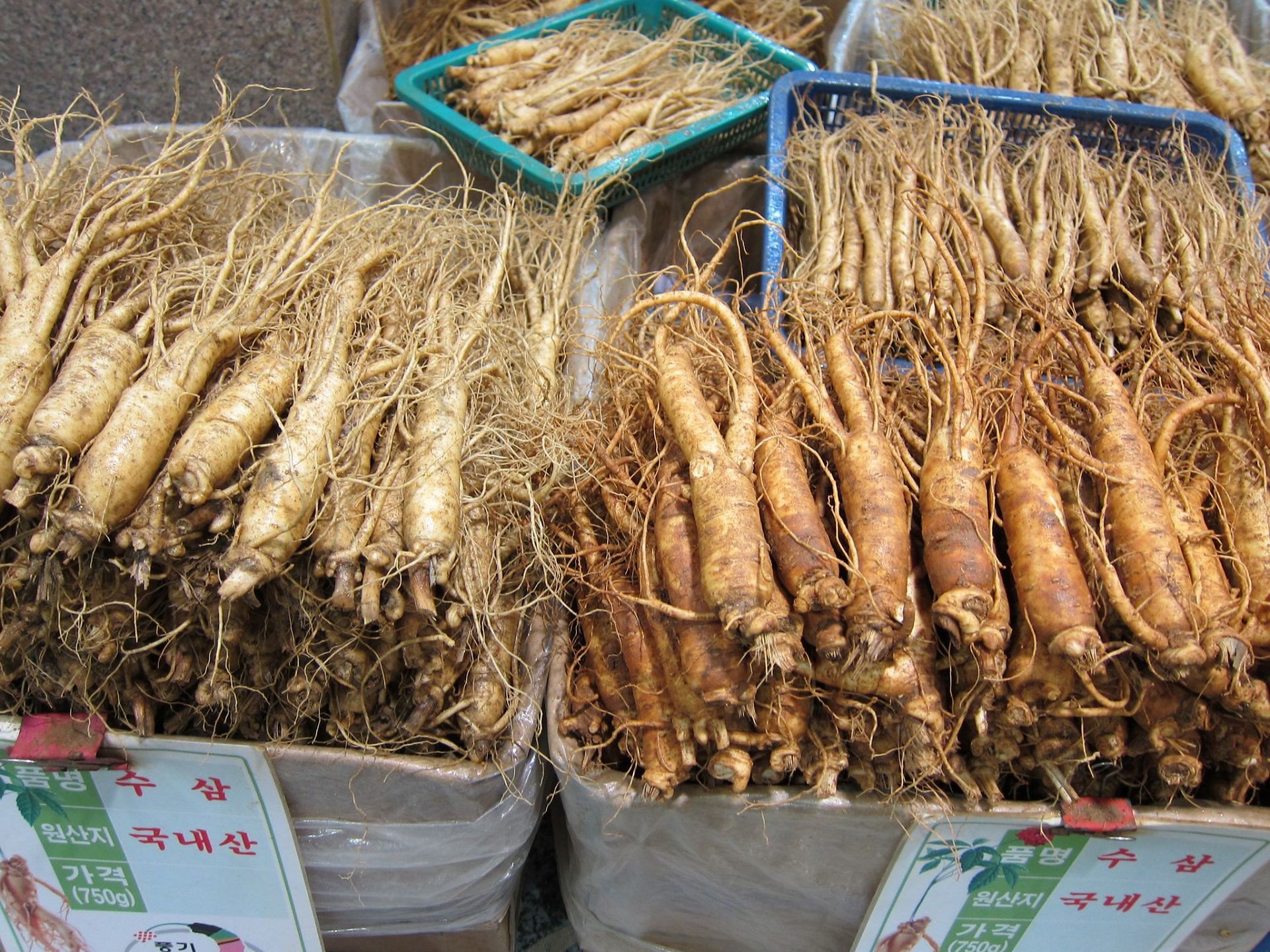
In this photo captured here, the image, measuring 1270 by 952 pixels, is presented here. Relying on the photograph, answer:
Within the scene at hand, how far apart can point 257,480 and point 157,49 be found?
2.21 meters

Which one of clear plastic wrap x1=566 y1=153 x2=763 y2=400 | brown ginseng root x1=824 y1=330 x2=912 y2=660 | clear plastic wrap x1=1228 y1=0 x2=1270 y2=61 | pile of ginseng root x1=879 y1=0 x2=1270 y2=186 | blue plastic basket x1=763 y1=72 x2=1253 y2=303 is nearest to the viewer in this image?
brown ginseng root x1=824 y1=330 x2=912 y2=660

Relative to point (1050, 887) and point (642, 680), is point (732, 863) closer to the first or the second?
point (642, 680)

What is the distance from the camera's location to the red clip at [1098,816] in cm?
131

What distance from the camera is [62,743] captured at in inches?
52.6

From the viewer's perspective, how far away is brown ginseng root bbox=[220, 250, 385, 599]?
124 centimetres

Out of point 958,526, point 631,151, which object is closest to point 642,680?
point 958,526

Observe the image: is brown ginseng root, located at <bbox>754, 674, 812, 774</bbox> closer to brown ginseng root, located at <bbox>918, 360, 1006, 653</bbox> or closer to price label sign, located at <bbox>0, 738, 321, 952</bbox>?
brown ginseng root, located at <bbox>918, 360, 1006, 653</bbox>

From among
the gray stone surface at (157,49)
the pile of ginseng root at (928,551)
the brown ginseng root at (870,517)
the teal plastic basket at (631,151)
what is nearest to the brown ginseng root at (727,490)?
the pile of ginseng root at (928,551)

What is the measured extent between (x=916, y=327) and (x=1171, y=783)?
3.66 feet

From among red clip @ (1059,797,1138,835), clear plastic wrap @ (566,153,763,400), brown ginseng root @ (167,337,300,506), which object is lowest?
red clip @ (1059,797,1138,835)

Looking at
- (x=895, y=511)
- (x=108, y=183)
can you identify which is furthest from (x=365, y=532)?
(x=108, y=183)

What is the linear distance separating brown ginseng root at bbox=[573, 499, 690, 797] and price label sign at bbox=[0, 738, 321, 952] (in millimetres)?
645

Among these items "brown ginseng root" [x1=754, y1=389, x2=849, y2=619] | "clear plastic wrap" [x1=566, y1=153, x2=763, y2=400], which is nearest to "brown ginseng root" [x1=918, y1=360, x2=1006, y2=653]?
"brown ginseng root" [x1=754, y1=389, x2=849, y2=619]

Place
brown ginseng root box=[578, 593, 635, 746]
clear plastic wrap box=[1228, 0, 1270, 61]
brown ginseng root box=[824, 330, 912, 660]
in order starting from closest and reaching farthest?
brown ginseng root box=[824, 330, 912, 660]
brown ginseng root box=[578, 593, 635, 746]
clear plastic wrap box=[1228, 0, 1270, 61]
